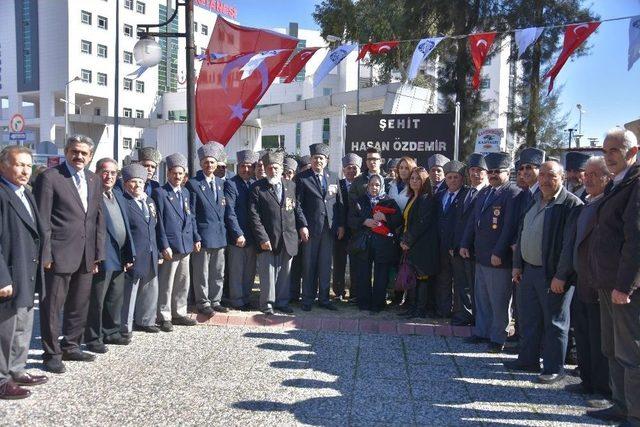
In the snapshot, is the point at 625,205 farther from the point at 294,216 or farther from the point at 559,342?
the point at 294,216

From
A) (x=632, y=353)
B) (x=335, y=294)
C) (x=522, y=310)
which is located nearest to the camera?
(x=632, y=353)

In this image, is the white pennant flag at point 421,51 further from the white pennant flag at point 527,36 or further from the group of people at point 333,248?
the group of people at point 333,248

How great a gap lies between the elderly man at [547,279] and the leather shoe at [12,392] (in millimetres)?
4242

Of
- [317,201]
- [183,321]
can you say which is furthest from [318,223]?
[183,321]

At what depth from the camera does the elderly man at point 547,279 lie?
4.86 metres

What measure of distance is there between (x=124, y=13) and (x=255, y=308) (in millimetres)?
49523

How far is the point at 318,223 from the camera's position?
286 inches

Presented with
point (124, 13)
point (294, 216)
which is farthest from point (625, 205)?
point (124, 13)

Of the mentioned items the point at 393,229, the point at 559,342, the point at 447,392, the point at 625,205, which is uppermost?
the point at 625,205

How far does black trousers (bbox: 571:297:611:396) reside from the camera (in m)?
4.55

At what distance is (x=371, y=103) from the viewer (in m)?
18.0

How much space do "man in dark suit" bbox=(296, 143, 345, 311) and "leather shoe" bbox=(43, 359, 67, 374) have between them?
10.3 ft

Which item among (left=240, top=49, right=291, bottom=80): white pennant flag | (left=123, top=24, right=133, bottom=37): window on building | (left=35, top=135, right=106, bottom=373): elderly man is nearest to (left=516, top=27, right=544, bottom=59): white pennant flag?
(left=240, top=49, right=291, bottom=80): white pennant flag

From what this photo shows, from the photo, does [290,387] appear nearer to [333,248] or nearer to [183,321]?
[183,321]
